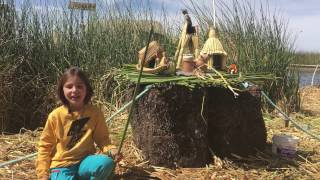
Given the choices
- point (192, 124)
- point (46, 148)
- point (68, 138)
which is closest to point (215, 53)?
point (192, 124)

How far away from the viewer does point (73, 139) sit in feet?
10.1

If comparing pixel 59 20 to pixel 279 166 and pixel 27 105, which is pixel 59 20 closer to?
pixel 27 105

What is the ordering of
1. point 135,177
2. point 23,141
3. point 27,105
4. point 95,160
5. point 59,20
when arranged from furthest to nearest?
1. point 59,20
2. point 27,105
3. point 23,141
4. point 135,177
5. point 95,160

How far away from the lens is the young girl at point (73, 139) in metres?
2.99

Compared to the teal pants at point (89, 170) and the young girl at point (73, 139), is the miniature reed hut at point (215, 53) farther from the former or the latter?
the teal pants at point (89, 170)

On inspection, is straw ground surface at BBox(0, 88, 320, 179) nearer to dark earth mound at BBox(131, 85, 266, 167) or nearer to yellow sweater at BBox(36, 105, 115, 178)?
dark earth mound at BBox(131, 85, 266, 167)

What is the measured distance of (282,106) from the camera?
22.9ft

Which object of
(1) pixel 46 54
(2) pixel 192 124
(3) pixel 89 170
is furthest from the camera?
(1) pixel 46 54

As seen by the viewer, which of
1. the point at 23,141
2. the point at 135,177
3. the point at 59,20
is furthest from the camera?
the point at 59,20

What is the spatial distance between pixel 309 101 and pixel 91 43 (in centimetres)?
432

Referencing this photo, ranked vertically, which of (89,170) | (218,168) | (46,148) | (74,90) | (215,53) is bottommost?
(218,168)

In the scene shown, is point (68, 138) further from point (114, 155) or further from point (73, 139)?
point (114, 155)

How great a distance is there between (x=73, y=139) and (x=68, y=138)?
0.12 feet

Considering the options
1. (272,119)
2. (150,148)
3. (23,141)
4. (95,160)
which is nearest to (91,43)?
(23,141)
